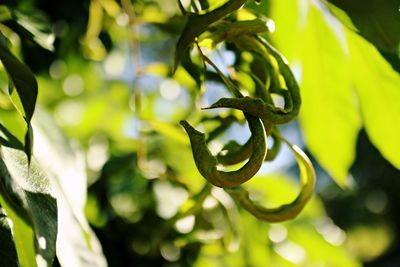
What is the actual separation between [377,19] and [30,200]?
0.28 m

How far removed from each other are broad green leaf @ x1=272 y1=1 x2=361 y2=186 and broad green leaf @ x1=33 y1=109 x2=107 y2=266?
0.24m

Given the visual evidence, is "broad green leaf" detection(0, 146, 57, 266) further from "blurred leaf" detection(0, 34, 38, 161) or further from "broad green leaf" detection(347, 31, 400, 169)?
"broad green leaf" detection(347, 31, 400, 169)

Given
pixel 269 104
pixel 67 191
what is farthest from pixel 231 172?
pixel 67 191

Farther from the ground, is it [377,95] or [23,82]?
[23,82]

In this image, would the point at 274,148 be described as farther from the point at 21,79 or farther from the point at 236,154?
the point at 21,79

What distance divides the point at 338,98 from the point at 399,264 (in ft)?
9.95

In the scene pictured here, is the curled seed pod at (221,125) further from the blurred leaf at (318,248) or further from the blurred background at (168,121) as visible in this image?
the blurred leaf at (318,248)

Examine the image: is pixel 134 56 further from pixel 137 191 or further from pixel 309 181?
pixel 309 181

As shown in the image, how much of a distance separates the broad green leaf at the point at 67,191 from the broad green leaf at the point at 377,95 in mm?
268

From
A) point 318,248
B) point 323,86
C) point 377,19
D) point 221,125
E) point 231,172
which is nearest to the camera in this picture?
point 231,172

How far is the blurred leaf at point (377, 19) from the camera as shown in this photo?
1.81 feet

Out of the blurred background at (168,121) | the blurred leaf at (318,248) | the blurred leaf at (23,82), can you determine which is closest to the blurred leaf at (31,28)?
the blurred background at (168,121)

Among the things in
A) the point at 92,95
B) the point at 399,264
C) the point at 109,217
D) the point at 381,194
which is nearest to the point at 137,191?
the point at 109,217

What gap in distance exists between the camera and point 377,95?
2.24 ft
